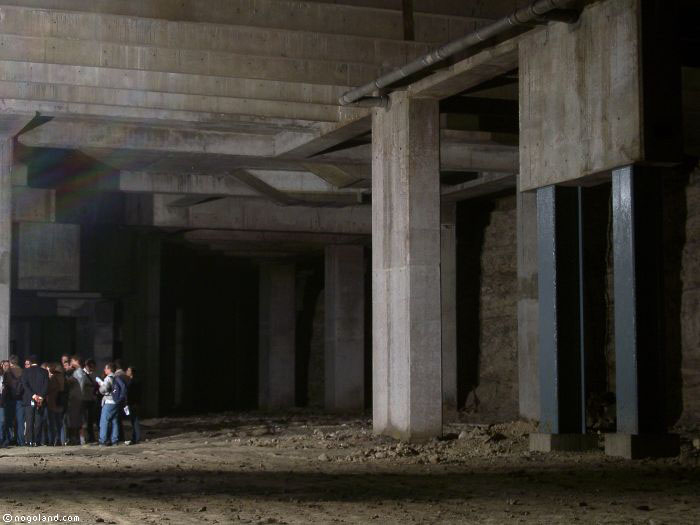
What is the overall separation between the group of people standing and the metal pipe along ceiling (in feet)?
19.7

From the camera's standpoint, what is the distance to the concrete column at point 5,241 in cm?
2144

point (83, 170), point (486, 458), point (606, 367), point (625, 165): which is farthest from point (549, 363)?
point (83, 170)

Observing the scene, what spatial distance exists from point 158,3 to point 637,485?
31.5ft

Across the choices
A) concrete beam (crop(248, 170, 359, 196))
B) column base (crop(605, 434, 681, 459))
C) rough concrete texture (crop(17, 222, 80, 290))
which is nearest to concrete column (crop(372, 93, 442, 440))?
column base (crop(605, 434, 681, 459))

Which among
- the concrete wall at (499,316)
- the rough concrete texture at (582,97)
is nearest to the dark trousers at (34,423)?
the rough concrete texture at (582,97)

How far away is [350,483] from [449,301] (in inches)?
726

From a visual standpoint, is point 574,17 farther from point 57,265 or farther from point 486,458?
point 57,265

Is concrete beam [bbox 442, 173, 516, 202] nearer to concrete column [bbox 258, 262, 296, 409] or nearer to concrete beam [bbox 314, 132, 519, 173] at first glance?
concrete beam [bbox 314, 132, 519, 173]

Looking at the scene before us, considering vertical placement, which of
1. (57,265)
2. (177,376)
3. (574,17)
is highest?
(574,17)

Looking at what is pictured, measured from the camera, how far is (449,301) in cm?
3120

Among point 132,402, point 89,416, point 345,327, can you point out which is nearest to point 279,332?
point 345,327

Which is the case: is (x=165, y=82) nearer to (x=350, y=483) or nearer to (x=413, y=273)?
(x=413, y=273)

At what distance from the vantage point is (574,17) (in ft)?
48.8

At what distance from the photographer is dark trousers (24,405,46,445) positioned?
20688 millimetres
